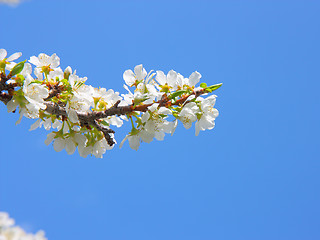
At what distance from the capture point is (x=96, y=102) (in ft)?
7.81

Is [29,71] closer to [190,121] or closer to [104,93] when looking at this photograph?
[104,93]

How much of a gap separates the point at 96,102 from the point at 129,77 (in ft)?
1.13

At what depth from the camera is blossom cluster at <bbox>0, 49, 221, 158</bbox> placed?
6.94 feet

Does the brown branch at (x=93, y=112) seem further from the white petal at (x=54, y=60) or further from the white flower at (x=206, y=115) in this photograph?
the white petal at (x=54, y=60)

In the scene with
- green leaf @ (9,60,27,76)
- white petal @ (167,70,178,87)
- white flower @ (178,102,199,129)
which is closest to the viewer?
green leaf @ (9,60,27,76)

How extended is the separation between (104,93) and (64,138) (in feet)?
1.72

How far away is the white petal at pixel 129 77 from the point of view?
2.47 metres

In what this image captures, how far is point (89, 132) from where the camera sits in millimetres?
2553

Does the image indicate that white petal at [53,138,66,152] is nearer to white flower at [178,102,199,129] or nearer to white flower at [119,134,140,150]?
white flower at [119,134,140,150]

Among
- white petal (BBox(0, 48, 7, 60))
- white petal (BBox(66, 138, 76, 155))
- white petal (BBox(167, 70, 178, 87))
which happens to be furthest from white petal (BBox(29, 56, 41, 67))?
white petal (BBox(167, 70, 178, 87))

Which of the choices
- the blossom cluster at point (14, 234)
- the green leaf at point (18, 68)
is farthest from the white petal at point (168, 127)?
the blossom cluster at point (14, 234)

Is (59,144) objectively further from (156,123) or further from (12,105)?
(156,123)

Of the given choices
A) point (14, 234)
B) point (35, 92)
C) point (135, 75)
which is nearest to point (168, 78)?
point (135, 75)

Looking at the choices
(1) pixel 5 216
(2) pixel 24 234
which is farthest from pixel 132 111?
(1) pixel 5 216
